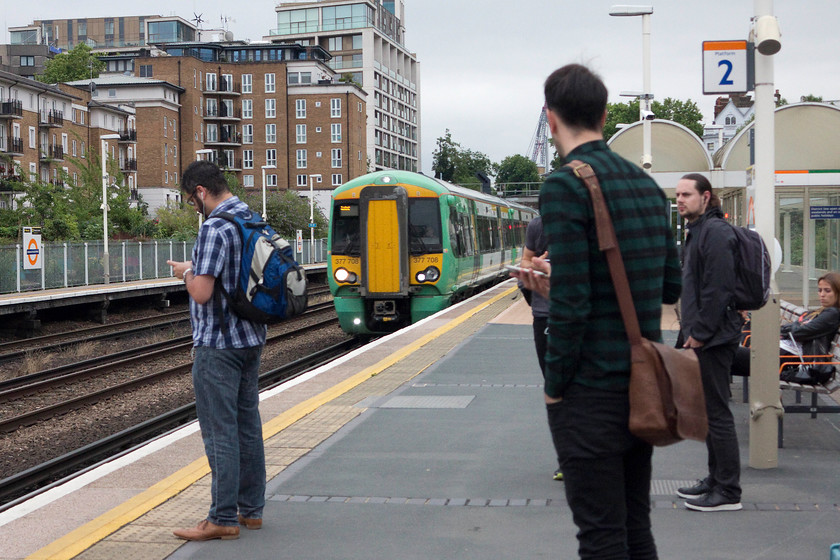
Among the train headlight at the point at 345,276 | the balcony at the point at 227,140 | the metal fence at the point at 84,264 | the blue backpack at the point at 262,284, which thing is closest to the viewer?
the blue backpack at the point at 262,284

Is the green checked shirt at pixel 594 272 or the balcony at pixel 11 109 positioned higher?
the balcony at pixel 11 109

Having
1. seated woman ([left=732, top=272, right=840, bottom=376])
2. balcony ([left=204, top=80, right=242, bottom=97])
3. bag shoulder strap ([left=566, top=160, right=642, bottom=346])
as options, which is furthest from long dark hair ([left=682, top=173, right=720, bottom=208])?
balcony ([left=204, top=80, right=242, bottom=97])

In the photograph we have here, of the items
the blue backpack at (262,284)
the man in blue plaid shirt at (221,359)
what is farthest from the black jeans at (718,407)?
the man in blue plaid shirt at (221,359)

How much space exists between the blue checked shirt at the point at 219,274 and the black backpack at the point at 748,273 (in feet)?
8.72

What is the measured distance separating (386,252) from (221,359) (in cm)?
1398

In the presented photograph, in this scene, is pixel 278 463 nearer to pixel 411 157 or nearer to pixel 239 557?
pixel 239 557

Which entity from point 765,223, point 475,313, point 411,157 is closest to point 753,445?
point 765,223

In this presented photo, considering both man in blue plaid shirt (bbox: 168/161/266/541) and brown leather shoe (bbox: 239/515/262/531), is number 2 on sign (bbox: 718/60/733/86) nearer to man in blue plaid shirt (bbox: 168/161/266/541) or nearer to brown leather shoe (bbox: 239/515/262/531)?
man in blue plaid shirt (bbox: 168/161/266/541)

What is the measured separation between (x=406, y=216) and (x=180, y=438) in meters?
11.8

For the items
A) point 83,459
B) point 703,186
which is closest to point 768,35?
point 703,186

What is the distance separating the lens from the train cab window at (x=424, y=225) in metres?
19.4

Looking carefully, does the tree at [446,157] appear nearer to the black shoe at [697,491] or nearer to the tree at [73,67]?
the tree at [73,67]

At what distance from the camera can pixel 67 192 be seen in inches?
1642

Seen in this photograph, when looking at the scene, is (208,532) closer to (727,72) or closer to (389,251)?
(727,72)
